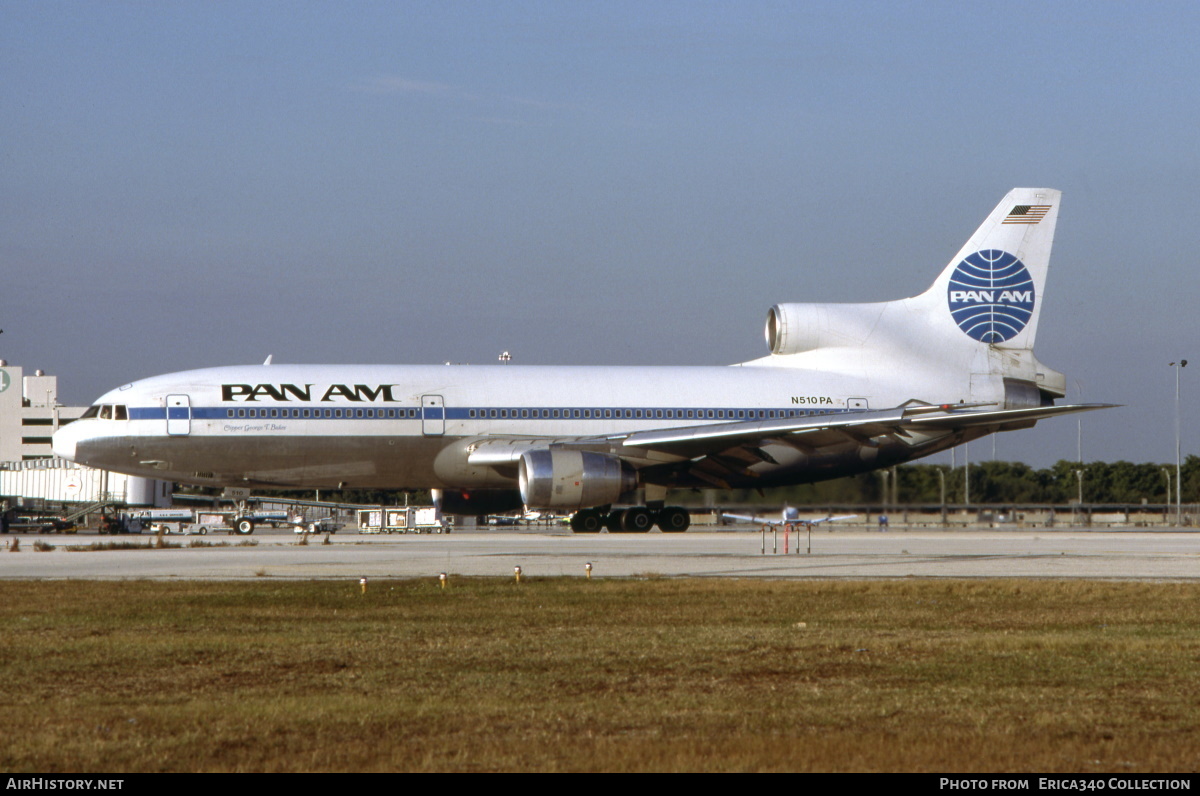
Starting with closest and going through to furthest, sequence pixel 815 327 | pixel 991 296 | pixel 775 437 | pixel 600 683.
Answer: pixel 600 683 < pixel 775 437 < pixel 815 327 < pixel 991 296

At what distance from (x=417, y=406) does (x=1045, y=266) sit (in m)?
18.1

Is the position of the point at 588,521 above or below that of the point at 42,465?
below

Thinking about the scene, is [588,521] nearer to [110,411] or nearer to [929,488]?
[929,488]

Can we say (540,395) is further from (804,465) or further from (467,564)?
(467,564)

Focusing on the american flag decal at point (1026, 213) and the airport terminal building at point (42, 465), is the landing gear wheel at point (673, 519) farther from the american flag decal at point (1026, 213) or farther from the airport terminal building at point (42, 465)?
the airport terminal building at point (42, 465)

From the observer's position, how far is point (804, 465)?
33562 mm

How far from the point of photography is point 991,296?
1437 inches

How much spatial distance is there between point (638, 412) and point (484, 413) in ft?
12.9

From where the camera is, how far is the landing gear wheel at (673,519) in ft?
112

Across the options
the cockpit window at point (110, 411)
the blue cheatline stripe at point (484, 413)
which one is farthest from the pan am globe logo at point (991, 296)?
the cockpit window at point (110, 411)

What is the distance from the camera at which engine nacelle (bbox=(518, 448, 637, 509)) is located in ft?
96.0

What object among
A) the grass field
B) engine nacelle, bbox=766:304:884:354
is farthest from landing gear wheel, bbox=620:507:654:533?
the grass field

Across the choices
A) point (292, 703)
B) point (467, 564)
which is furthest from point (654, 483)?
point (292, 703)

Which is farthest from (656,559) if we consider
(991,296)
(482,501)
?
(991,296)
